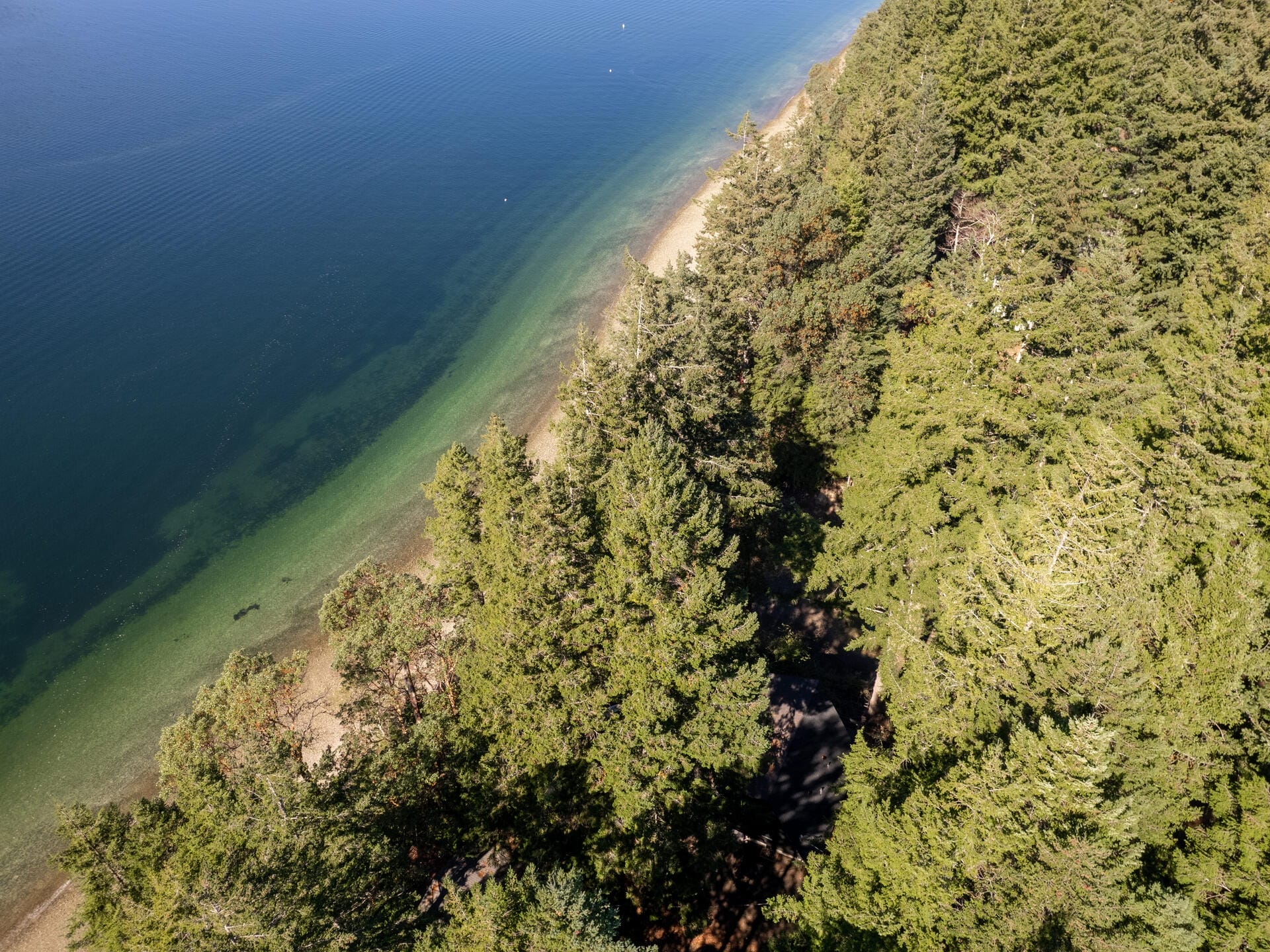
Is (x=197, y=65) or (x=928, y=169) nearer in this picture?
(x=928, y=169)

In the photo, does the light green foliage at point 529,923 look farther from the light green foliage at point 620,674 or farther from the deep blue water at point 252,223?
the deep blue water at point 252,223

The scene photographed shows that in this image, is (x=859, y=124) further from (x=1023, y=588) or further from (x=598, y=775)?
(x=598, y=775)

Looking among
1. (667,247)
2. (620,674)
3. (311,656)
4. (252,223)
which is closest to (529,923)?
(620,674)

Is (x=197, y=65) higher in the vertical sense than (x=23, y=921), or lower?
higher

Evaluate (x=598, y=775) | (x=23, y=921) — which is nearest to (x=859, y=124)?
(x=598, y=775)

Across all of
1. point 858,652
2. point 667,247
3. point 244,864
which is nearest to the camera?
point 244,864

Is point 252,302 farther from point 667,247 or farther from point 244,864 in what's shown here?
point 244,864

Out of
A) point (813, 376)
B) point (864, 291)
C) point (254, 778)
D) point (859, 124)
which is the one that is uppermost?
point (859, 124)
